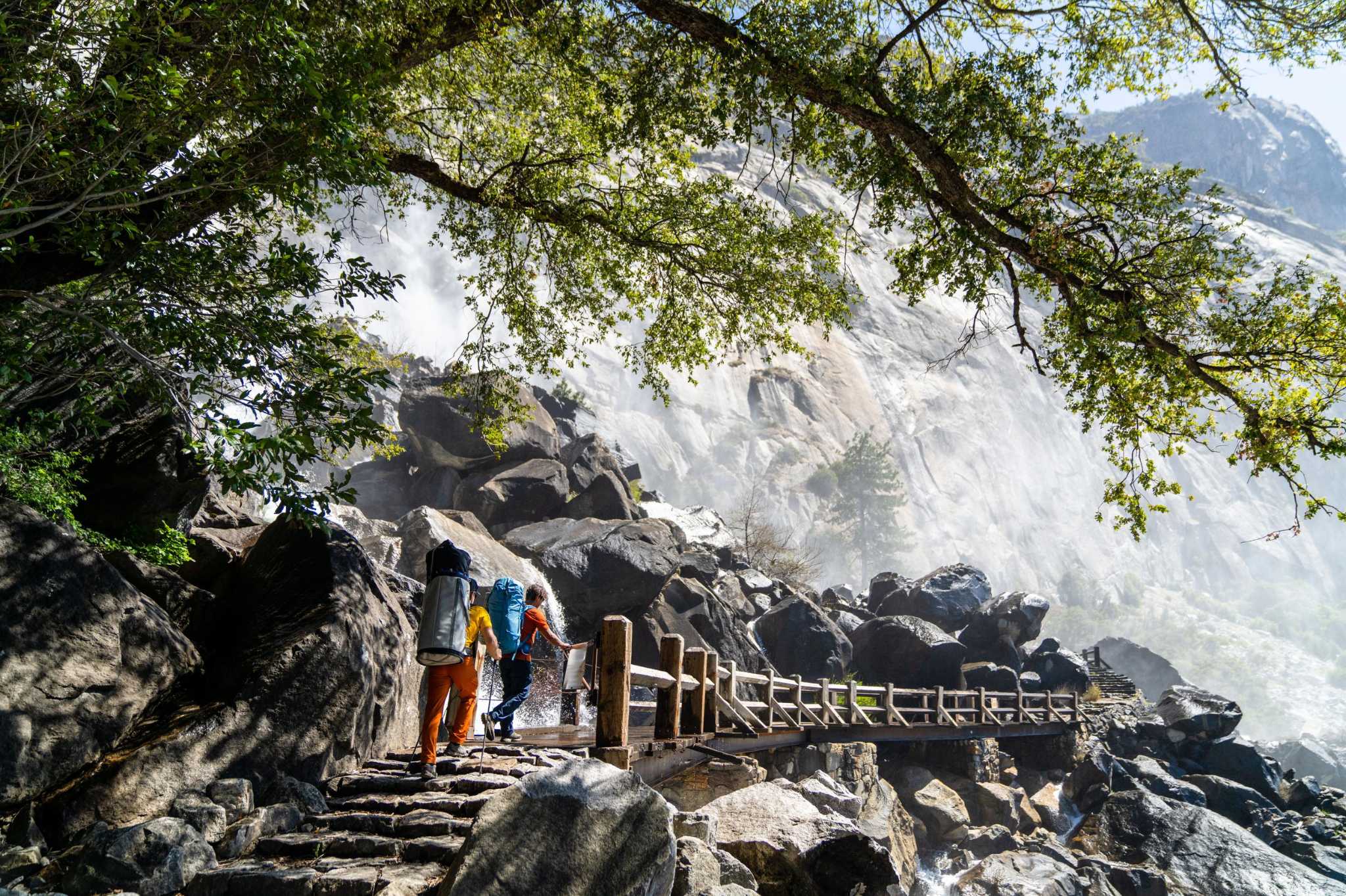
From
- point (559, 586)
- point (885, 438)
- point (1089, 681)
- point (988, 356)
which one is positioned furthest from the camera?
point (988, 356)

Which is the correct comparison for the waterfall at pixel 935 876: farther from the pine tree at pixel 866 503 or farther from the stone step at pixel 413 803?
the pine tree at pixel 866 503

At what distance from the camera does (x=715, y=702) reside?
11289 millimetres

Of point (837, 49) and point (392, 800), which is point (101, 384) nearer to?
point (392, 800)

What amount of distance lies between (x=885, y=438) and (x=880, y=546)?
1622cm

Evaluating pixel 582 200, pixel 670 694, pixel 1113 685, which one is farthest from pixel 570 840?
pixel 1113 685

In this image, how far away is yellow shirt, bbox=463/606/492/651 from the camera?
6.88 metres

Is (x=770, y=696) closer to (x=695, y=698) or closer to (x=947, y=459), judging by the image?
(x=695, y=698)

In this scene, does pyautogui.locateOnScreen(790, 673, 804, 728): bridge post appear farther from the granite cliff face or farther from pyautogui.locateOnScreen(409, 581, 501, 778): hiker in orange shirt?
the granite cliff face

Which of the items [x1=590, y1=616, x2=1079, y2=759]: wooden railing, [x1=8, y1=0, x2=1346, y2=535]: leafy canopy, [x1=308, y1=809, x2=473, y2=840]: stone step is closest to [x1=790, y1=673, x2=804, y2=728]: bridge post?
[x1=590, y1=616, x2=1079, y2=759]: wooden railing

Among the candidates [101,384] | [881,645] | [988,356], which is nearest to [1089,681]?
[881,645]

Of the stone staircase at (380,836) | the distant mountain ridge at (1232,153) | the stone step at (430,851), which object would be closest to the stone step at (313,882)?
the stone staircase at (380,836)

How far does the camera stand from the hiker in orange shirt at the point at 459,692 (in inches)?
258

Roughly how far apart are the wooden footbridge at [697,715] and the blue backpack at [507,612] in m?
0.85

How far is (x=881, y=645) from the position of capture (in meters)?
29.7
